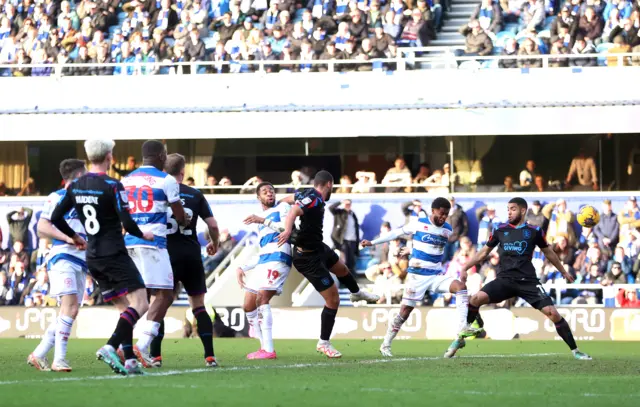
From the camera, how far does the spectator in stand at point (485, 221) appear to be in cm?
2372

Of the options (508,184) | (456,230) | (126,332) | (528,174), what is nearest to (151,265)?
(126,332)

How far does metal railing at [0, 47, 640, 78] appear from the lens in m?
25.0

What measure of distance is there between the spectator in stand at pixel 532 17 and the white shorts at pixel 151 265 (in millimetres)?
15853

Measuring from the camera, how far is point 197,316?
39.5 feet

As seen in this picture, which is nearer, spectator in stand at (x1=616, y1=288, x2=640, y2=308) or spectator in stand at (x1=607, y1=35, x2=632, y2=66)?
spectator in stand at (x1=616, y1=288, x2=640, y2=308)

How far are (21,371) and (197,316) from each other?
175 cm

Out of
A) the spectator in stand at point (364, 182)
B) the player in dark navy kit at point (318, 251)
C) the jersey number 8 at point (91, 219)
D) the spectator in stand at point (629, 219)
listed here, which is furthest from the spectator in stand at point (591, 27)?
the jersey number 8 at point (91, 219)

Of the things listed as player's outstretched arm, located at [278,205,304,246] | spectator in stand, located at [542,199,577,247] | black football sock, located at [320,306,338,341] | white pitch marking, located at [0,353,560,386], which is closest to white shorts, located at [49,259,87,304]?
white pitch marking, located at [0,353,560,386]

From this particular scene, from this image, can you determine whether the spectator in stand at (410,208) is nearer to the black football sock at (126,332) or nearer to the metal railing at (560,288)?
the metal railing at (560,288)

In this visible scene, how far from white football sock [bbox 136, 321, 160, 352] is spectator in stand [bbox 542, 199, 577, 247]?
12712mm

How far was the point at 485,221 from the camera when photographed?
2411cm

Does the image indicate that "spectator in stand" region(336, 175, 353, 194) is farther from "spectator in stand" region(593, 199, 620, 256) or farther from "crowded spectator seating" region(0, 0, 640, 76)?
"spectator in stand" region(593, 199, 620, 256)

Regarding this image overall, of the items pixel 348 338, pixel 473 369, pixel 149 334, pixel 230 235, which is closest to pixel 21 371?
pixel 149 334

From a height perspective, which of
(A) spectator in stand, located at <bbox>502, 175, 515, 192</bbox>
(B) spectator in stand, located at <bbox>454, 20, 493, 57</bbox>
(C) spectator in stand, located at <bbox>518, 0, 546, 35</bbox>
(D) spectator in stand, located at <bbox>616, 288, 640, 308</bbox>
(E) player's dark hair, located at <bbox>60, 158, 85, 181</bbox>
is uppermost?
(C) spectator in stand, located at <bbox>518, 0, 546, 35</bbox>
